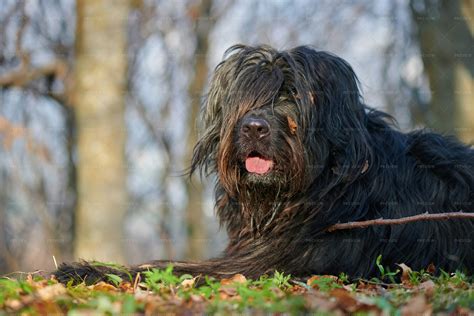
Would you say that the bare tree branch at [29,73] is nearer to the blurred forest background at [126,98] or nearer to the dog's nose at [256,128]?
the blurred forest background at [126,98]

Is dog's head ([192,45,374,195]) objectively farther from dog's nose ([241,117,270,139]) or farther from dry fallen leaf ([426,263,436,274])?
dry fallen leaf ([426,263,436,274])

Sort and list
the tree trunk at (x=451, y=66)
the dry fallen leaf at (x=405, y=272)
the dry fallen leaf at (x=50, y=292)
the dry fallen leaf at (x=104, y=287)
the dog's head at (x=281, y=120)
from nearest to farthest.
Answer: the dry fallen leaf at (x=50, y=292)
the dry fallen leaf at (x=104, y=287)
the dry fallen leaf at (x=405, y=272)
the dog's head at (x=281, y=120)
the tree trunk at (x=451, y=66)

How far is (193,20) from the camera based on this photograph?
15781mm

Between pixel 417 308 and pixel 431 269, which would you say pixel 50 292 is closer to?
pixel 417 308

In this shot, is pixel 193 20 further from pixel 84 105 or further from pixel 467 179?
pixel 467 179

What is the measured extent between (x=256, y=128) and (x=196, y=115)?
11151mm

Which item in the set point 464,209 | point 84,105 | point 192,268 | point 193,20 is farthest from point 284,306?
point 193,20

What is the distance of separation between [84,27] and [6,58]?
3.41m

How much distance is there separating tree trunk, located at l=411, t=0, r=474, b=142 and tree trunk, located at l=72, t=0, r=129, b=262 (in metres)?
5.17

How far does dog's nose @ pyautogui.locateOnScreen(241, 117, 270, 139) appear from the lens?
457 cm

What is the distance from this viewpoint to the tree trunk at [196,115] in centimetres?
1567

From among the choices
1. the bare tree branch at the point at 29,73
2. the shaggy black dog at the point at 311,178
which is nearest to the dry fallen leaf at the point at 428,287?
the shaggy black dog at the point at 311,178

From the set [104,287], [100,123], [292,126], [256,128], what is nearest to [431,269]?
[292,126]

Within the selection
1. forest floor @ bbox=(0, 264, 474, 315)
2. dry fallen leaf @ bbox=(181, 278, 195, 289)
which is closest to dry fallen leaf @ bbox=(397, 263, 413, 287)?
forest floor @ bbox=(0, 264, 474, 315)
